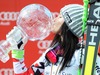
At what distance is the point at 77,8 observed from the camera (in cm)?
188

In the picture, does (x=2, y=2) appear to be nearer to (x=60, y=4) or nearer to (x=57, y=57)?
(x=60, y=4)

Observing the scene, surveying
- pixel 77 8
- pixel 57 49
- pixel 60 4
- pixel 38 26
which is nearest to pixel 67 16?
pixel 77 8

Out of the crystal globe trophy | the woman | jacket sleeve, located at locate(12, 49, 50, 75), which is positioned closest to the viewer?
the woman

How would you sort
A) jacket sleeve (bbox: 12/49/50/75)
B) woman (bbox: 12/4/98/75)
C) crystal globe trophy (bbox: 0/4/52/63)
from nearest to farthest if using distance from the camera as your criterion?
1. woman (bbox: 12/4/98/75)
2. jacket sleeve (bbox: 12/49/50/75)
3. crystal globe trophy (bbox: 0/4/52/63)

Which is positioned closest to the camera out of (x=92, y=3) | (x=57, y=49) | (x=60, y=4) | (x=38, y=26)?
(x=92, y=3)

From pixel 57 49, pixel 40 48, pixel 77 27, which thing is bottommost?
pixel 40 48

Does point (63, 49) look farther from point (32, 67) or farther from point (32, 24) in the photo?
point (32, 24)

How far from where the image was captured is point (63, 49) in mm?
1944

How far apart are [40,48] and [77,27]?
5.60 ft

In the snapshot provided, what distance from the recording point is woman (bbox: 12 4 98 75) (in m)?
1.84

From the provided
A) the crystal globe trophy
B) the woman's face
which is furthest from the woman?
the crystal globe trophy

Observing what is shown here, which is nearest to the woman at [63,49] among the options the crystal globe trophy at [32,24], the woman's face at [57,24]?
the woman's face at [57,24]

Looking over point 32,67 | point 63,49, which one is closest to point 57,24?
point 63,49

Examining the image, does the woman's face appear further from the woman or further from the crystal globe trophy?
the crystal globe trophy
